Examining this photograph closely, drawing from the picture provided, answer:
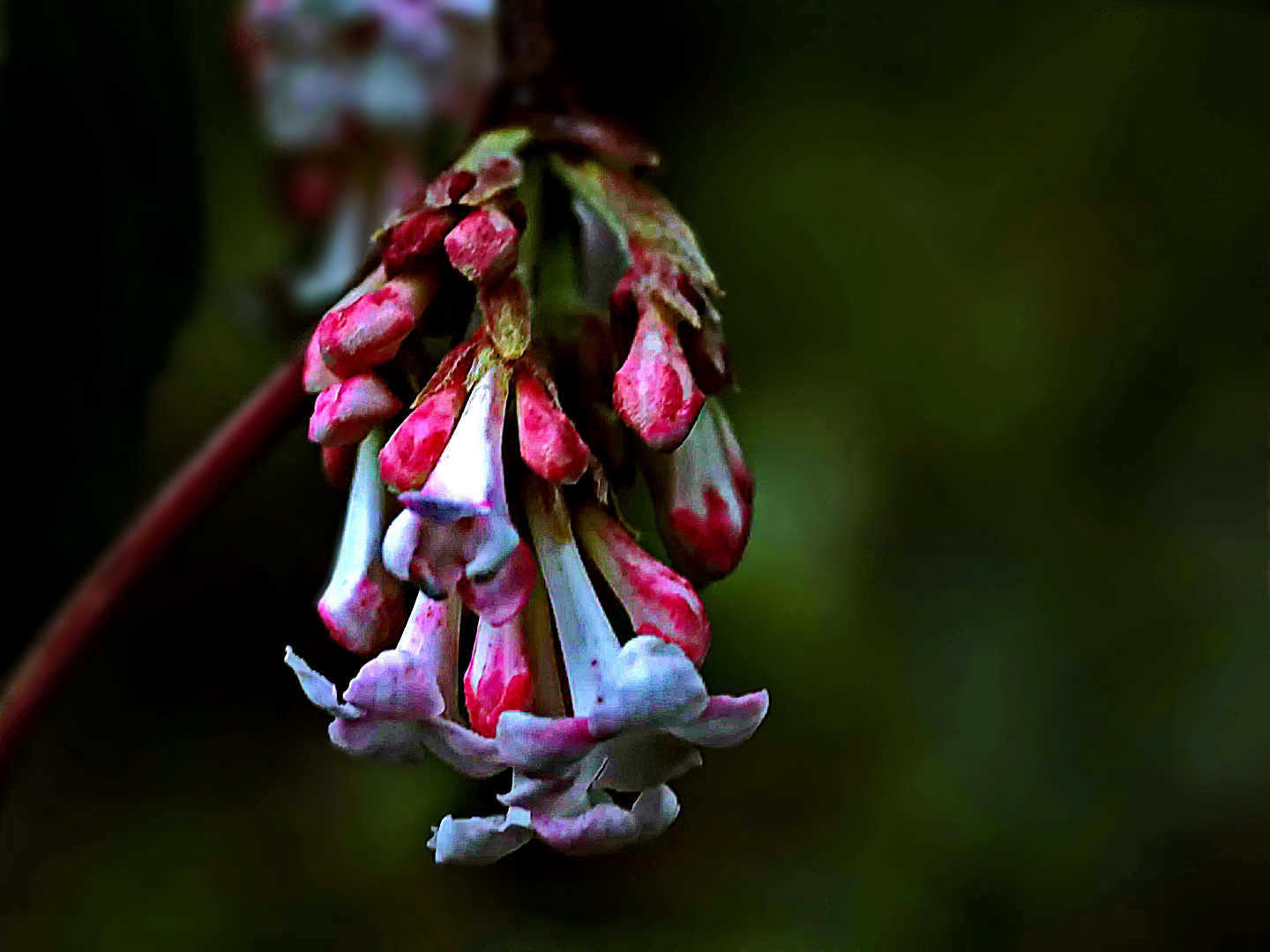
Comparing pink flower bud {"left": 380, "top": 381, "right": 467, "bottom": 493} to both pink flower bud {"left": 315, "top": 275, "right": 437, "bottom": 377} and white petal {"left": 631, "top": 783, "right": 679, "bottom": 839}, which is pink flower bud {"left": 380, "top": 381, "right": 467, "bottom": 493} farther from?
white petal {"left": 631, "top": 783, "right": 679, "bottom": 839}

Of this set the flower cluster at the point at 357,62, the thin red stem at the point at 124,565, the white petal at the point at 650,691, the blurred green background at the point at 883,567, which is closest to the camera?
the white petal at the point at 650,691

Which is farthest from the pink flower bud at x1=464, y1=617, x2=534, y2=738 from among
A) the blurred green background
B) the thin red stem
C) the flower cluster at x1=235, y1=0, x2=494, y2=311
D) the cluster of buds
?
the blurred green background

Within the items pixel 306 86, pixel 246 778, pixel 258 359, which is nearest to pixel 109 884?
pixel 246 778

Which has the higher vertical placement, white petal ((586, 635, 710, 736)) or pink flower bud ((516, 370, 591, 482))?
pink flower bud ((516, 370, 591, 482))

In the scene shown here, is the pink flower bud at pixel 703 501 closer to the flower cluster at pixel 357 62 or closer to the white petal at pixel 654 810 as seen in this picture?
the white petal at pixel 654 810

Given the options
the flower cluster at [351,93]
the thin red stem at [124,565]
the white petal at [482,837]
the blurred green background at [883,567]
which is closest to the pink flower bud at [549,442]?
the white petal at [482,837]
